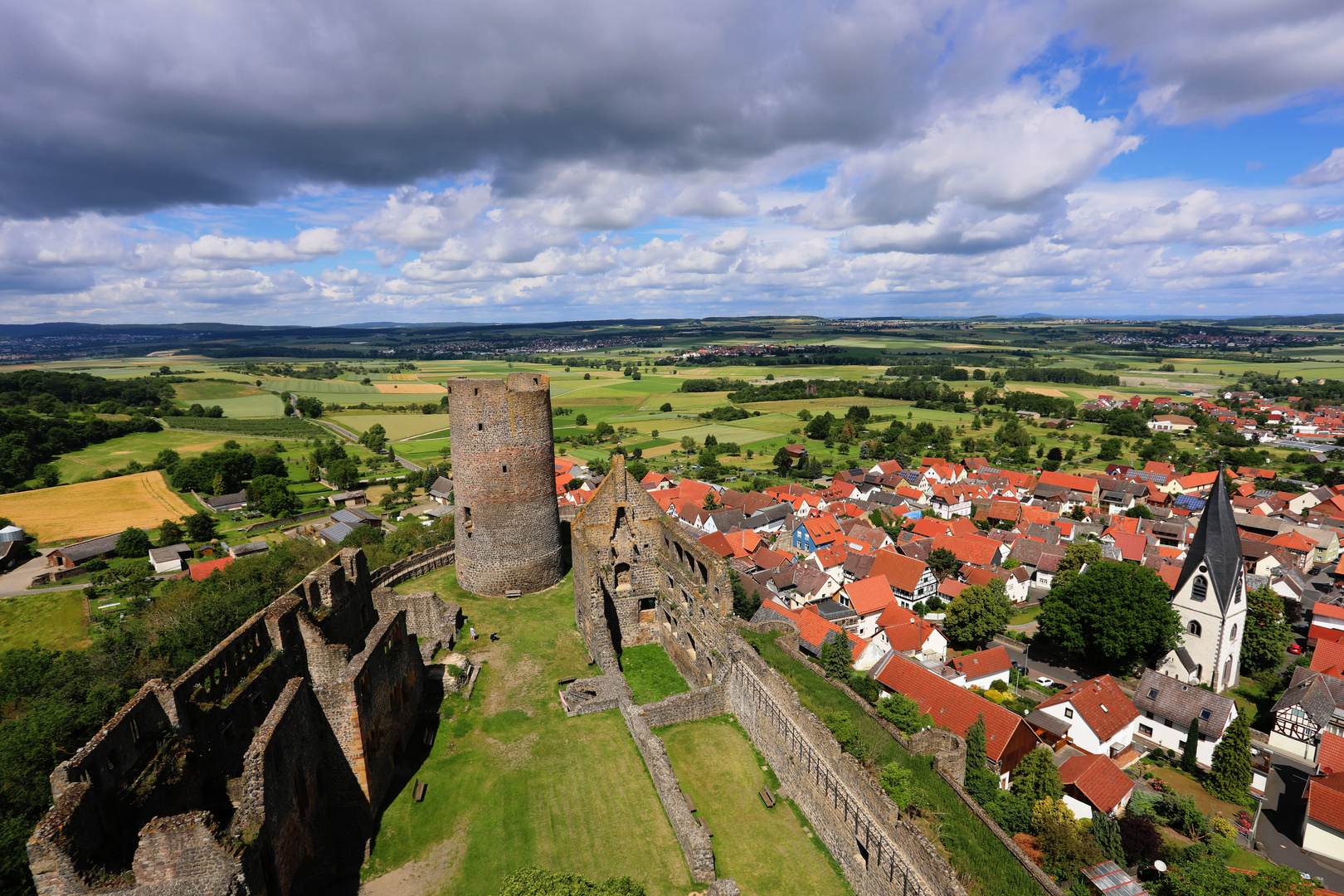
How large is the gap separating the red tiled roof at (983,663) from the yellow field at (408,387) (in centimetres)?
13868

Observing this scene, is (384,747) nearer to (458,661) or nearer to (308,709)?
(308,709)

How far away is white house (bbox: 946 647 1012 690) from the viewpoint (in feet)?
113

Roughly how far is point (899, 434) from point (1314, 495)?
54503mm

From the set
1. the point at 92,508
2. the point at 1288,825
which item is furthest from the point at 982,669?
the point at 92,508

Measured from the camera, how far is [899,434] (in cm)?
11431

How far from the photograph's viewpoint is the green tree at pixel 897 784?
16.8 metres

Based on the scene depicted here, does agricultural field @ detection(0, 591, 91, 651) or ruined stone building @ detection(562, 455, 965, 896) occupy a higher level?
ruined stone building @ detection(562, 455, 965, 896)

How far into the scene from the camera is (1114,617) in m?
34.9

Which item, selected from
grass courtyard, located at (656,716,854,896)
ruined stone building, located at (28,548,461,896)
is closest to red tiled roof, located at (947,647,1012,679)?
grass courtyard, located at (656,716,854,896)

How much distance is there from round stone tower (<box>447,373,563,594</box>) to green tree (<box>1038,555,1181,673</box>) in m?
31.8

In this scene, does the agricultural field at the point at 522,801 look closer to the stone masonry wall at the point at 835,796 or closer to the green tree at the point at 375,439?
the stone masonry wall at the point at 835,796

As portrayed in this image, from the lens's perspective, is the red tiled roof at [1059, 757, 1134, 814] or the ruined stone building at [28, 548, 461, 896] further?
the red tiled roof at [1059, 757, 1134, 814]

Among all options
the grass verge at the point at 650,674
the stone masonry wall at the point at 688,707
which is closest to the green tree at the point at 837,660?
the grass verge at the point at 650,674

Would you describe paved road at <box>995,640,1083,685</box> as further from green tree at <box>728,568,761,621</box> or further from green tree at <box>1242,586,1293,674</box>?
green tree at <box>728,568,761,621</box>
